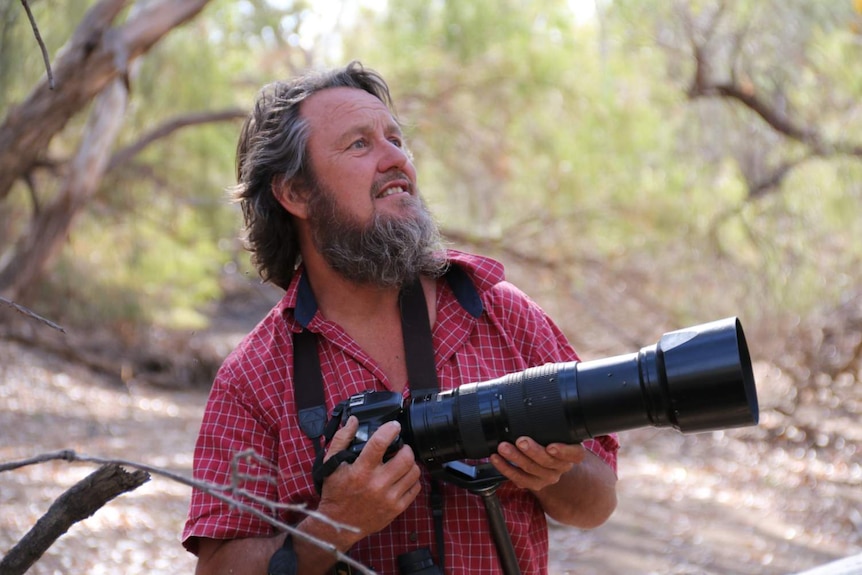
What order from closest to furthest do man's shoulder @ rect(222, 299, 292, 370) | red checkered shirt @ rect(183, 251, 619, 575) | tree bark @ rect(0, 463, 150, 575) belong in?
tree bark @ rect(0, 463, 150, 575) → red checkered shirt @ rect(183, 251, 619, 575) → man's shoulder @ rect(222, 299, 292, 370)

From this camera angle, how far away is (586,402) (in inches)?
64.2

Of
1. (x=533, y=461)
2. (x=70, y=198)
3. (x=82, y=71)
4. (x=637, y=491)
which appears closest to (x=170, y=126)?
(x=70, y=198)

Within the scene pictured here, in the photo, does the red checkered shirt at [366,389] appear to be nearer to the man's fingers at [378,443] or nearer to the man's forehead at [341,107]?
the man's fingers at [378,443]

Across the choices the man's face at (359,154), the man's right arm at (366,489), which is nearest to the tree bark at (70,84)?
the man's face at (359,154)

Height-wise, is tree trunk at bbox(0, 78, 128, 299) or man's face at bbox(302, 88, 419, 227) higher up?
tree trunk at bbox(0, 78, 128, 299)

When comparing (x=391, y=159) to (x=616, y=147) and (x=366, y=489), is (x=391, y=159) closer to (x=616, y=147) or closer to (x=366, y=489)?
(x=366, y=489)

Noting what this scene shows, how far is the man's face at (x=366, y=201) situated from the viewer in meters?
1.96

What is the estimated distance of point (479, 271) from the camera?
199 cm

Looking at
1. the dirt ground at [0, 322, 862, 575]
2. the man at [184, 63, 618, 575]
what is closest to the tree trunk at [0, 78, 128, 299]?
the dirt ground at [0, 322, 862, 575]

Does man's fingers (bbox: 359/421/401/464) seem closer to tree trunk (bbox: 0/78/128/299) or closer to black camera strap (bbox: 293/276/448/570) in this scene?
black camera strap (bbox: 293/276/448/570)

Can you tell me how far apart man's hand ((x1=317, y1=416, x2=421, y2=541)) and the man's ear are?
65 centimetres

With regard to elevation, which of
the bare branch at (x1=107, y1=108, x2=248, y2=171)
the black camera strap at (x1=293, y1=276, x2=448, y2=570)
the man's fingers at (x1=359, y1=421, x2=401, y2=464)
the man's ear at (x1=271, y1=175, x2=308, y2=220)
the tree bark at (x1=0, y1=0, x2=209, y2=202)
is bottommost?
the man's fingers at (x1=359, y1=421, x2=401, y2=464)

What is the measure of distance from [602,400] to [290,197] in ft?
2.97

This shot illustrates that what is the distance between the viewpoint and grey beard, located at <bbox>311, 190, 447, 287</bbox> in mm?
1946
